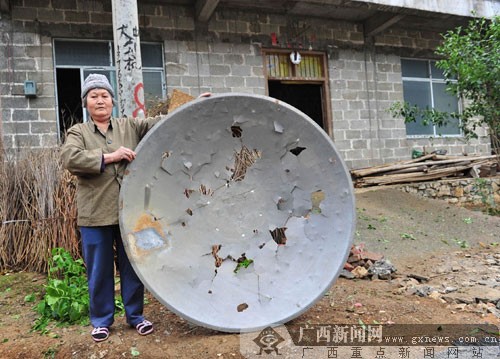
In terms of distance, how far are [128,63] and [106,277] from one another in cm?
230

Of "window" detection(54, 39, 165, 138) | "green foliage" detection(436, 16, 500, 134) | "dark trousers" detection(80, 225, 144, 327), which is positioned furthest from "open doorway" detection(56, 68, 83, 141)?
"green foliage" detection(436, 16, 500, 134)

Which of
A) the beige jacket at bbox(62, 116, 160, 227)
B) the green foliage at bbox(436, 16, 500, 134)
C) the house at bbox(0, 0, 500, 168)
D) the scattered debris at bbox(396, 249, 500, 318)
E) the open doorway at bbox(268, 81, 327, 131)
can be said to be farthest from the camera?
the open doorway at bbox(268, 81, 327, 131)

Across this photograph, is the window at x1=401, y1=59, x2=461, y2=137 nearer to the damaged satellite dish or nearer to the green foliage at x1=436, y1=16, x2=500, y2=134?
the green foliage at x1=436, y1=16, x2=500, y2=134

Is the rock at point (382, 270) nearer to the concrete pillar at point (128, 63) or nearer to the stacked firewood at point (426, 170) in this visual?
the concrete pillar at point (128, 63)

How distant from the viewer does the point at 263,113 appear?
2611 mm

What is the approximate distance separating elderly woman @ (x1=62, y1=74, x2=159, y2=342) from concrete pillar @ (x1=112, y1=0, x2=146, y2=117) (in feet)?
4.99

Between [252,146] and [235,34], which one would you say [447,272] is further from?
[235,34]

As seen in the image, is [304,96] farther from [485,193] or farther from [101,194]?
[101,194]

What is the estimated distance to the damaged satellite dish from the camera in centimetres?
240

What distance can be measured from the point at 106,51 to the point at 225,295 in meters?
5.19

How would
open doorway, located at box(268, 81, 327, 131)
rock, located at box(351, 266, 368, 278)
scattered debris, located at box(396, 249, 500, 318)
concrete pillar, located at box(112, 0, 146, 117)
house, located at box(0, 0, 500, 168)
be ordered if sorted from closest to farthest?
scattered debris, located at box(396, 249, 500, 318)
rock, located at box(351, 266, 368, 278)
concrete pillar, located at box(112, 0, 146, 117)
house, located at box(0, 0, 500, 168)
open doorway, located at box(268, 81, 327, 131)

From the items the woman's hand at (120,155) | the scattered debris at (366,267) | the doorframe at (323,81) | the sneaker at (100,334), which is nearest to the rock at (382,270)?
the scattered debris at (366,267)

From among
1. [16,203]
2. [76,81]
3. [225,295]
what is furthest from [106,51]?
[225,295]

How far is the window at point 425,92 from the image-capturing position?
28.9ft
